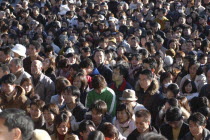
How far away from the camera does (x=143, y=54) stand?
959 centimetres

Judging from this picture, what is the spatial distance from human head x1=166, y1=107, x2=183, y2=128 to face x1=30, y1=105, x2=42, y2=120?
1577 millimetres

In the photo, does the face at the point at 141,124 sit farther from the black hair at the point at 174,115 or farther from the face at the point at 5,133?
the face at the point at 5,133

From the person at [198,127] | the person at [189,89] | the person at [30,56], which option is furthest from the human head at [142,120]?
the person at [30,56]

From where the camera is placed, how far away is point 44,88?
7523mm

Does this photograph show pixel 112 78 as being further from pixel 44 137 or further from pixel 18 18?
pixel 18 18

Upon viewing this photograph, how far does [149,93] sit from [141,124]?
1.52m

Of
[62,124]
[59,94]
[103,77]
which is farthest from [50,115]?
[103,77]

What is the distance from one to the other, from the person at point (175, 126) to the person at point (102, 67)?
100 inches

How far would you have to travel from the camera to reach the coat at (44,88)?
749 centimetres

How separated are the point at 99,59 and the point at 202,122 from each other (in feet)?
11.1

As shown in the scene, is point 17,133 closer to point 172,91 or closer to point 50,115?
point 50,115

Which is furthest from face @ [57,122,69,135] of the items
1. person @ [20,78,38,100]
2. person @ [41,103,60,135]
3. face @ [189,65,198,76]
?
face @ [189,65,198,76]

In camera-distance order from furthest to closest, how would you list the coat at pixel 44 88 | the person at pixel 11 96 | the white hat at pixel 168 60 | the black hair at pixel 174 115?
the white hat at pixel 168 60 → the coat at pixel 44 88 → the person at pixel 11 96 → the black hair at pixel 174 115

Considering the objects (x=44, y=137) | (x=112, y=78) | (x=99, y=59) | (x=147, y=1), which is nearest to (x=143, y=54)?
(x=99, y=59)
